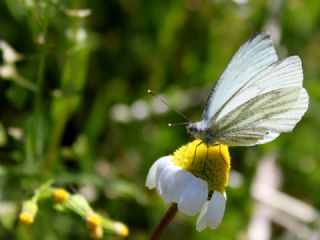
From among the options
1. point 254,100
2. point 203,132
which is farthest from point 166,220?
point 254,100

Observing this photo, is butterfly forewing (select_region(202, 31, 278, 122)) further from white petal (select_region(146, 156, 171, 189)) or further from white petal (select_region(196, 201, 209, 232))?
white petal (select_region(196, 201, 209, 232))

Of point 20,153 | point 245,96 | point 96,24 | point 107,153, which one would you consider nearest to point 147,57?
point 96,24

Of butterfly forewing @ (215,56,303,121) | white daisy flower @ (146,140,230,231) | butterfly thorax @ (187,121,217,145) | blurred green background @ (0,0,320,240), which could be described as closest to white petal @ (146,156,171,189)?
white daisy flower @ (146,140,230,231)

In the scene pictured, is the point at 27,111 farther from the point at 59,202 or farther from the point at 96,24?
the point at 59,202

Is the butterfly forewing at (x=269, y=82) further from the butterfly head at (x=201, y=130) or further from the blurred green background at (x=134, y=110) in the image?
the blurred green background at (x=134, y=110)

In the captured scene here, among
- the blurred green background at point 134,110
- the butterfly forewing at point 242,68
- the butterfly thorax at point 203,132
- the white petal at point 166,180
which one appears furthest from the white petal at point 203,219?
the blurred green background at point 134,110

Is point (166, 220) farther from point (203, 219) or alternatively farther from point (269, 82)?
point (269, 82)
